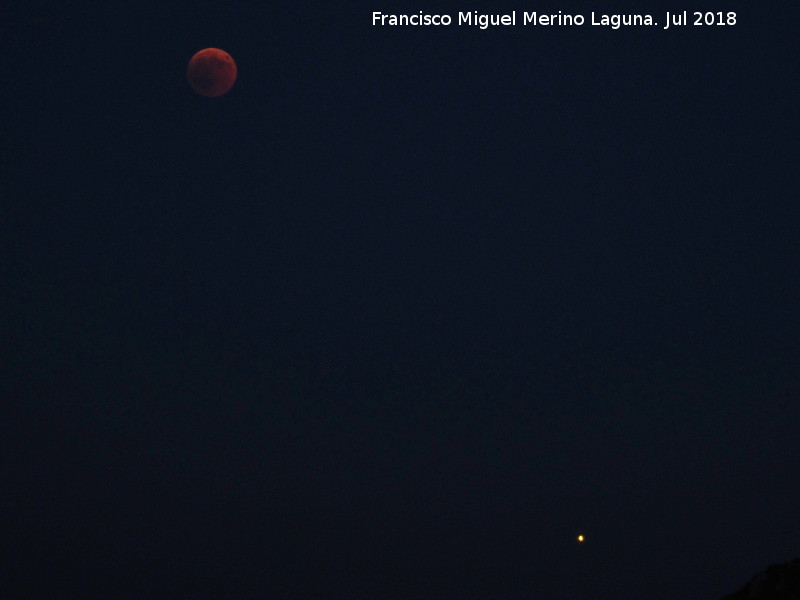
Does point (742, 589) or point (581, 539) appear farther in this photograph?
point (581, 539)

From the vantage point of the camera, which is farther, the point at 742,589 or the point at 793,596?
the point at 742,589

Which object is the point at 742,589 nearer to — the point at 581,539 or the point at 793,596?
the point at 793,596

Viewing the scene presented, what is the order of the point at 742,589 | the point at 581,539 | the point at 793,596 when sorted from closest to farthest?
the point at 793,596 < the point at 742,589 < the point at 581,539

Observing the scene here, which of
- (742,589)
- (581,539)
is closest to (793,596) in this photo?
(742,589)

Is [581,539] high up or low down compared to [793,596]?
up

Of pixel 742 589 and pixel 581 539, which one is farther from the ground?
pixel 581 539

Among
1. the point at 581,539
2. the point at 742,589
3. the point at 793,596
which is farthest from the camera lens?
the point at 581,539
